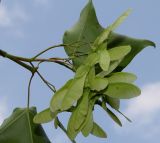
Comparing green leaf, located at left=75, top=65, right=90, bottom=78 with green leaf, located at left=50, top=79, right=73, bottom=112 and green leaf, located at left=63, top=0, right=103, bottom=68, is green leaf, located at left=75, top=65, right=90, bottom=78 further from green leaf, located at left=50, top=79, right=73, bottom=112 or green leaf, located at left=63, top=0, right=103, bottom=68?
green leaf, located at left=63, top=0, right=103, bottom=68

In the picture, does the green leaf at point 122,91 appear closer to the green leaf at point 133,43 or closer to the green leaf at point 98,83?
the green leaf at point 98,83

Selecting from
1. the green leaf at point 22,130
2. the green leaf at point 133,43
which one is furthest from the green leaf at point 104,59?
the green leaf at point 22,130

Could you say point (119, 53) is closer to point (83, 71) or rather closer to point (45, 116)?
point (83, 71)

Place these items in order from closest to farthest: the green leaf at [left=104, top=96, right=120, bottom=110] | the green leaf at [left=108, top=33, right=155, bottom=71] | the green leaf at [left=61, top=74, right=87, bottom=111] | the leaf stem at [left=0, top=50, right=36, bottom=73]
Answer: the green leaf at [left=61, top=74, right=87, bottom=111], the green leaf at [left=104, top=96, right=120, bottom=110], the leaf stem at [left=0, top=50, right=36, bottom=73], the green leaf at [left=108, top=33, right=155, bottom=71]

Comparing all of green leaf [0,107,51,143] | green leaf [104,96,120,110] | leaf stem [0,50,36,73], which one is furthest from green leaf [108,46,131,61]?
green leaf [0,107,51,143]

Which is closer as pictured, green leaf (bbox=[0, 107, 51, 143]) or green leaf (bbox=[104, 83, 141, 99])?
green leaf (bbox=[104, 83, 141, 99])

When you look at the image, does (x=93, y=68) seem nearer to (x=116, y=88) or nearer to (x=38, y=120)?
(x=116, y=88)

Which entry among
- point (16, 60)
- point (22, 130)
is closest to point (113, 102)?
point (16, 60)
